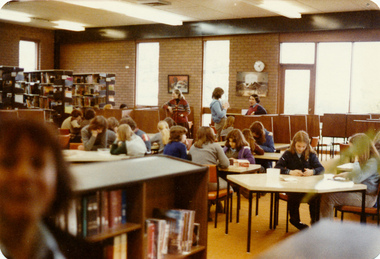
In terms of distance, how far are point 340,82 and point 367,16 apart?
167 cm

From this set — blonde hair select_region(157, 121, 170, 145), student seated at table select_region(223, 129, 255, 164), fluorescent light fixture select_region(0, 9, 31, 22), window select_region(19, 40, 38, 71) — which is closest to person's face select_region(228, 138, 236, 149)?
student seated at table select_region(223, 129, 255, 164)

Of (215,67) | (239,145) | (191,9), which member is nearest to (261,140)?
(239,145)

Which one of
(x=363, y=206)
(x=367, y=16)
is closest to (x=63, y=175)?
(x=363, y=206)

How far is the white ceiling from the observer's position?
950 centimetres

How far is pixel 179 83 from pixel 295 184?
8630 mm

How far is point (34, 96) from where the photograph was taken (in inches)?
506

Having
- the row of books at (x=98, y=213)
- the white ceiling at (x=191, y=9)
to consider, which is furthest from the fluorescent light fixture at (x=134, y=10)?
the row of books at (x=98, y=213)

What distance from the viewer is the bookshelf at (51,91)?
1184cm

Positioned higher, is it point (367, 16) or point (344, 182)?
→ point (367, 16)

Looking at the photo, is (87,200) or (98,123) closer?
(87,200)

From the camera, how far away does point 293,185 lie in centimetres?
417

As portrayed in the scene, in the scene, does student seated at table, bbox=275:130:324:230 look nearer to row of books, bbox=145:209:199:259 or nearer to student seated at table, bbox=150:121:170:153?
student seated at table, bbox=150:121:170:153

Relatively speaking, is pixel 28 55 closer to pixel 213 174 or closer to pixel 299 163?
pixel 213 174

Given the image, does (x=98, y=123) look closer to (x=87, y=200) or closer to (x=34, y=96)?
(x=87, y=200)
